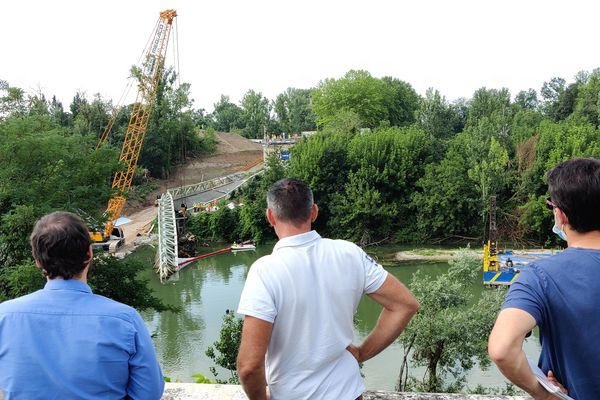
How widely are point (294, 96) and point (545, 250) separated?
36399 mm

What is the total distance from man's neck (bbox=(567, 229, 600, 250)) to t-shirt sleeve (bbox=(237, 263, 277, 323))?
2.88 feet

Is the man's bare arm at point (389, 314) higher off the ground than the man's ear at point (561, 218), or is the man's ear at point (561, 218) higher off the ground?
the man's ear at point (561, 218)

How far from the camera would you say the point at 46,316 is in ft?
5.04

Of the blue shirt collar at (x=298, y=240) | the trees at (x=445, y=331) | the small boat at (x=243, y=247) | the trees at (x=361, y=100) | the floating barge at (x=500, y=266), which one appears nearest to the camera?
the blue shirt collar at (x=298, y=240)

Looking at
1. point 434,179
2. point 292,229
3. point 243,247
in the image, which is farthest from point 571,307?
point 434,179

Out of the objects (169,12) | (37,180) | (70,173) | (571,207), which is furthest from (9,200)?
(169,12)

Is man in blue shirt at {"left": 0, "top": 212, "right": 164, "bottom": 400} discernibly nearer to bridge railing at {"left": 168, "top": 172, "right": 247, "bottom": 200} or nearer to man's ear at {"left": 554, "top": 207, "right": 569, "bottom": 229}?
man's ear at {"left": 554, "top": 207, "right": 569, "bottom": 229}

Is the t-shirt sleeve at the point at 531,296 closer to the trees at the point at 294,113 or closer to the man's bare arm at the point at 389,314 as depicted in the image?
the man's bare arm at the point at 389,314

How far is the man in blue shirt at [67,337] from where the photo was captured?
1.51 metres

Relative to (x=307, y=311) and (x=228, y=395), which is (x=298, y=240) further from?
(x=228, y=395)

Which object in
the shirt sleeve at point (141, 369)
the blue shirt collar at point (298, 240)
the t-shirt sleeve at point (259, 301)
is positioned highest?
the blue shirt collar at point (298, 240)

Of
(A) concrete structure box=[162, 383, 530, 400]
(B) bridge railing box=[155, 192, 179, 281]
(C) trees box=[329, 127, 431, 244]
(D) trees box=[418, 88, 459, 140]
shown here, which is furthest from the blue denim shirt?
(D) trees box=[418, 88, 459, 140]

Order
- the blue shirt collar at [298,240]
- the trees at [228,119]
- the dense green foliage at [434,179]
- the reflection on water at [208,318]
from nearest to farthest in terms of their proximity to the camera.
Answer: the blue shirt collar at [298,240] < the reflection on water at [208,318] < the dense green foliage at [434,179] < the trees at [228,119]

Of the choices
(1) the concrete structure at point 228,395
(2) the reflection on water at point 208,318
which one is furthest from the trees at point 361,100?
(1) the concrete structure at point 228,395
